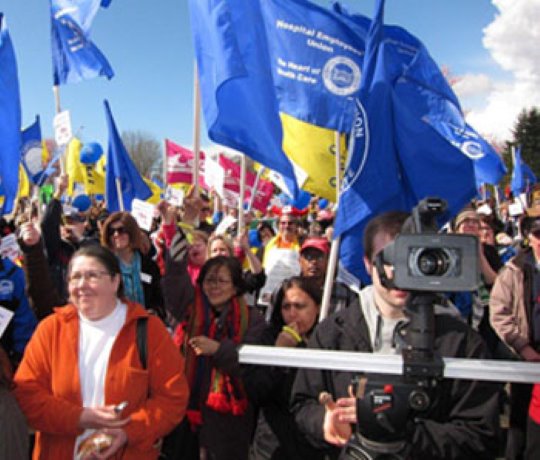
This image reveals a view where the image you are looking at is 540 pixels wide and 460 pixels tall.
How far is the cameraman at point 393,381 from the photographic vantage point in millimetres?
1569

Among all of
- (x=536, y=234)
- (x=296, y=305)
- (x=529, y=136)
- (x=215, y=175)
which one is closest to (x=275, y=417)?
(x=296, y=305)

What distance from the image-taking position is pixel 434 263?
1368 millimetres

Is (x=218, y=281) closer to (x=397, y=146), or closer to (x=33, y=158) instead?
(x=397, y=146)

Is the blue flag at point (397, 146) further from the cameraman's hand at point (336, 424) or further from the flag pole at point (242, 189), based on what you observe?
the cameraman's hand at point (336, 424)

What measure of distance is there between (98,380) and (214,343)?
64 cm

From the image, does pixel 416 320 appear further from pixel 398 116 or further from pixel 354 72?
pixel 354 72

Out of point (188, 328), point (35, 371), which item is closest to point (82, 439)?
point (35, 371)

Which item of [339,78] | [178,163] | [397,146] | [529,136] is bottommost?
[397,146]

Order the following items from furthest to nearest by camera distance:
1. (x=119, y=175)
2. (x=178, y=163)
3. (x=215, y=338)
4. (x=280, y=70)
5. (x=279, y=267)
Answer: (x=178, y=163) < (x=119, y=175) < (x=279, y=267) < (x=280, y=70) < (x=215, y=338)

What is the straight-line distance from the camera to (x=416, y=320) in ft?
4.58

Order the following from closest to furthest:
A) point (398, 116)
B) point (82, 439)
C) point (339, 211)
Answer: point (82, 439), point (339, 211), point (398, 116)

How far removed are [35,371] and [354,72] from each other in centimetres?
293

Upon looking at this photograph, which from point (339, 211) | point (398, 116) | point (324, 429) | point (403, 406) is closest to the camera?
point (403, 406)

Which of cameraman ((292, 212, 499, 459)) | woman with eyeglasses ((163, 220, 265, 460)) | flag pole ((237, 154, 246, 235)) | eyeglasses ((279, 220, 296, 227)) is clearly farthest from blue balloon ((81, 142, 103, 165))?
cameraman ((292, 212, 499, 459))
